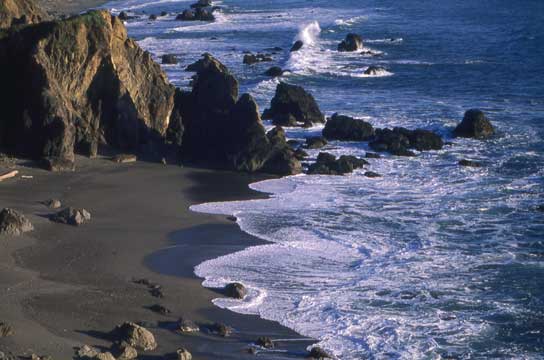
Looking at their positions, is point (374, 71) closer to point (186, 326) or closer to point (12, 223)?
point (12, 223)

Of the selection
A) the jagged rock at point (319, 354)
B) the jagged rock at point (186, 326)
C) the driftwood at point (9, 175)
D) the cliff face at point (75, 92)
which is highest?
the cliff face at point (75, 92)

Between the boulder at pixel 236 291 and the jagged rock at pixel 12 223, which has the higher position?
the jagged rock at pixel 12 223

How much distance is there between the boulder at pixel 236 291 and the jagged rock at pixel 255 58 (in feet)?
120

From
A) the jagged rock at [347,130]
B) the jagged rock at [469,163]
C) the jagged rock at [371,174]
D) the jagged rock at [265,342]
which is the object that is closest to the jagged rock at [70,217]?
the jagged rock at [265,342]

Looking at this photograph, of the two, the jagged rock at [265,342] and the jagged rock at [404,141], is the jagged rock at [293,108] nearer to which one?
the jagged rock at [404,141]

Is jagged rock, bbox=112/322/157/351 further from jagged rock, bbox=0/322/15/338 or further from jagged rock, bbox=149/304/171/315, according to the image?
jagged rock, bbox=0/322/15/338

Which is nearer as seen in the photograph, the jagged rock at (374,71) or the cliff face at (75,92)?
the cliff face at (75,92)

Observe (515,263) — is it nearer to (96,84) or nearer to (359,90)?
(96,84)

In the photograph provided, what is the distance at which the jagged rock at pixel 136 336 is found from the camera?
18938 mm

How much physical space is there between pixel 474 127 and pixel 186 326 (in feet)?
73.6

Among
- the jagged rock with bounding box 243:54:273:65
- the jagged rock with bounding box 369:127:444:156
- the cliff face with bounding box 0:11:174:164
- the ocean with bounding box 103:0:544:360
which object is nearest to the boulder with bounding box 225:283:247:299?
the ocean with bounding box 103:0:544:360

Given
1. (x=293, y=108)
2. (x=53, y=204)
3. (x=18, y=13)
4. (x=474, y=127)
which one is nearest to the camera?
(x=53, y=204)

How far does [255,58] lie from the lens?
59438 mm

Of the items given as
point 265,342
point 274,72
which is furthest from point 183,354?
point 274,72
